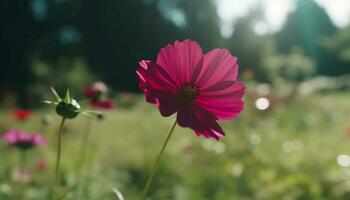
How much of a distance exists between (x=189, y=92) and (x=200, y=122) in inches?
2.2

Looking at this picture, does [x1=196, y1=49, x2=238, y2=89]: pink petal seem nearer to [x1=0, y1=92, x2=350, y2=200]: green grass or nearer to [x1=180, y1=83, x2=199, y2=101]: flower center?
[x1=180, y1=83, x2=199, y2=101]: flower center

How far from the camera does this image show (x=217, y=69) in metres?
0.84

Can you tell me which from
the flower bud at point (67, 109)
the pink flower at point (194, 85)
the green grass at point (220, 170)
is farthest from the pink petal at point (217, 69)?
the green grass at point (220, 170)

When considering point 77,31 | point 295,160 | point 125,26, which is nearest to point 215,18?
point 125,26

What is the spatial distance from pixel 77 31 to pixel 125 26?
1.36 m

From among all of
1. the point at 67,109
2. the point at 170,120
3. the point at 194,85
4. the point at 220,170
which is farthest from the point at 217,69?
the point at 170,120

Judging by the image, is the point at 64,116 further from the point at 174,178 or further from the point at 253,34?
the point at 253,34

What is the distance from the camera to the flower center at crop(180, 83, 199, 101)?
813 mm

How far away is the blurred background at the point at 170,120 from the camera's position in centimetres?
276

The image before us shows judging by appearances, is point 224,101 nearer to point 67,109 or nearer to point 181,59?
point 181,59

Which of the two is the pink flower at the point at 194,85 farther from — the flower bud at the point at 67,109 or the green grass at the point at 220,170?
the green grass at the point at 220,170

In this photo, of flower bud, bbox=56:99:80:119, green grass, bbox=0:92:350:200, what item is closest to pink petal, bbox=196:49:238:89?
flower bud, bbox=56:99:80:119

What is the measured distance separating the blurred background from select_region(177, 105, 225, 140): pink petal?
2.72 feet

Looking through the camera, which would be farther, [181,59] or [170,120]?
[170,120]
